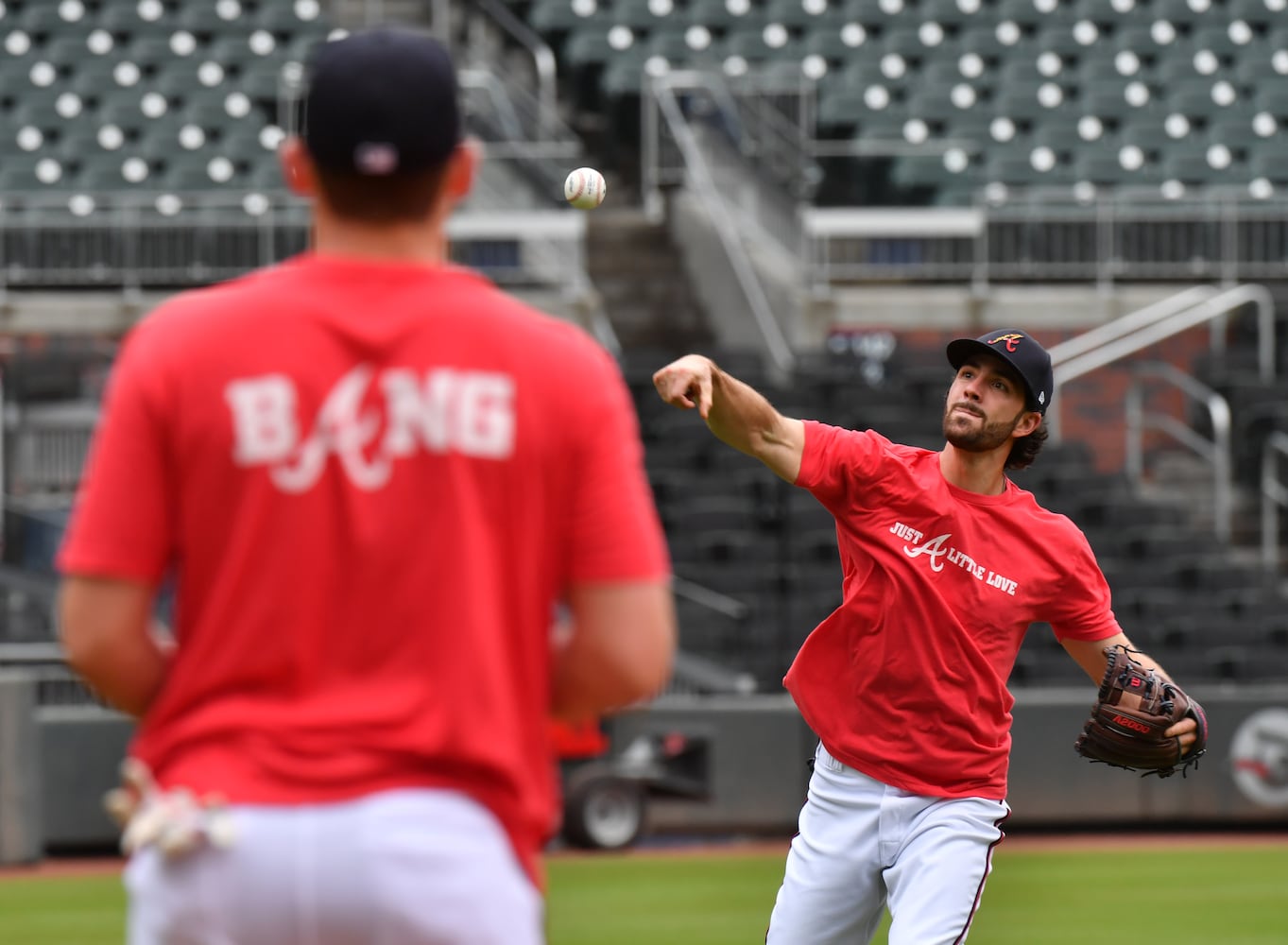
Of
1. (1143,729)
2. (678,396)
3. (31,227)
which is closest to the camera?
(678,396)

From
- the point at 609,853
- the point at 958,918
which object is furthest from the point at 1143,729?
the point at 609,853

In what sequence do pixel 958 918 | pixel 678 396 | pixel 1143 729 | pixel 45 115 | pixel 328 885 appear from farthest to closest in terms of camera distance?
pixel 45 115
pixel 1143 729
pixel 958 918
pixel 678 396
pixel 328 885

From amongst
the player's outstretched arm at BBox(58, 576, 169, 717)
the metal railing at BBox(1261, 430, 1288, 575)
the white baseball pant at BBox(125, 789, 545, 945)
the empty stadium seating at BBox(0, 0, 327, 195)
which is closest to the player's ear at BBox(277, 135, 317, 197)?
the player's outstretched arm at BBox(58, 576, 169, 717)

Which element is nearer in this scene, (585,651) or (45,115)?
(585,651)

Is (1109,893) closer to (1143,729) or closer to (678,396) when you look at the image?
(1143,729)

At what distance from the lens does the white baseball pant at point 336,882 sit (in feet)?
7.96

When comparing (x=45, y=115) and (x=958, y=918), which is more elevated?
(x=45, y=115)

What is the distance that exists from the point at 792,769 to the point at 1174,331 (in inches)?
226

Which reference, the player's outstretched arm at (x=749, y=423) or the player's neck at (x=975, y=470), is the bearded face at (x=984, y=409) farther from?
the player's outstretched arm at (x=749, y=423)

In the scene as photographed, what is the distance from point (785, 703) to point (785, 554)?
3.36 feet

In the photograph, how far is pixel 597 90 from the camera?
69.5 ft

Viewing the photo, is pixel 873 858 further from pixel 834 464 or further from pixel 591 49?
pixel 591 49

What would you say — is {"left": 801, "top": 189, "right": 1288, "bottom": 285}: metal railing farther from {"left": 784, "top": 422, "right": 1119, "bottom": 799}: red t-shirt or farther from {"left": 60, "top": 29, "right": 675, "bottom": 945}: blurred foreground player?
{"left": 60, "top": 29, "right": 675, "bottom": 945}: blurred foreground player

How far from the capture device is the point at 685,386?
447 cm
